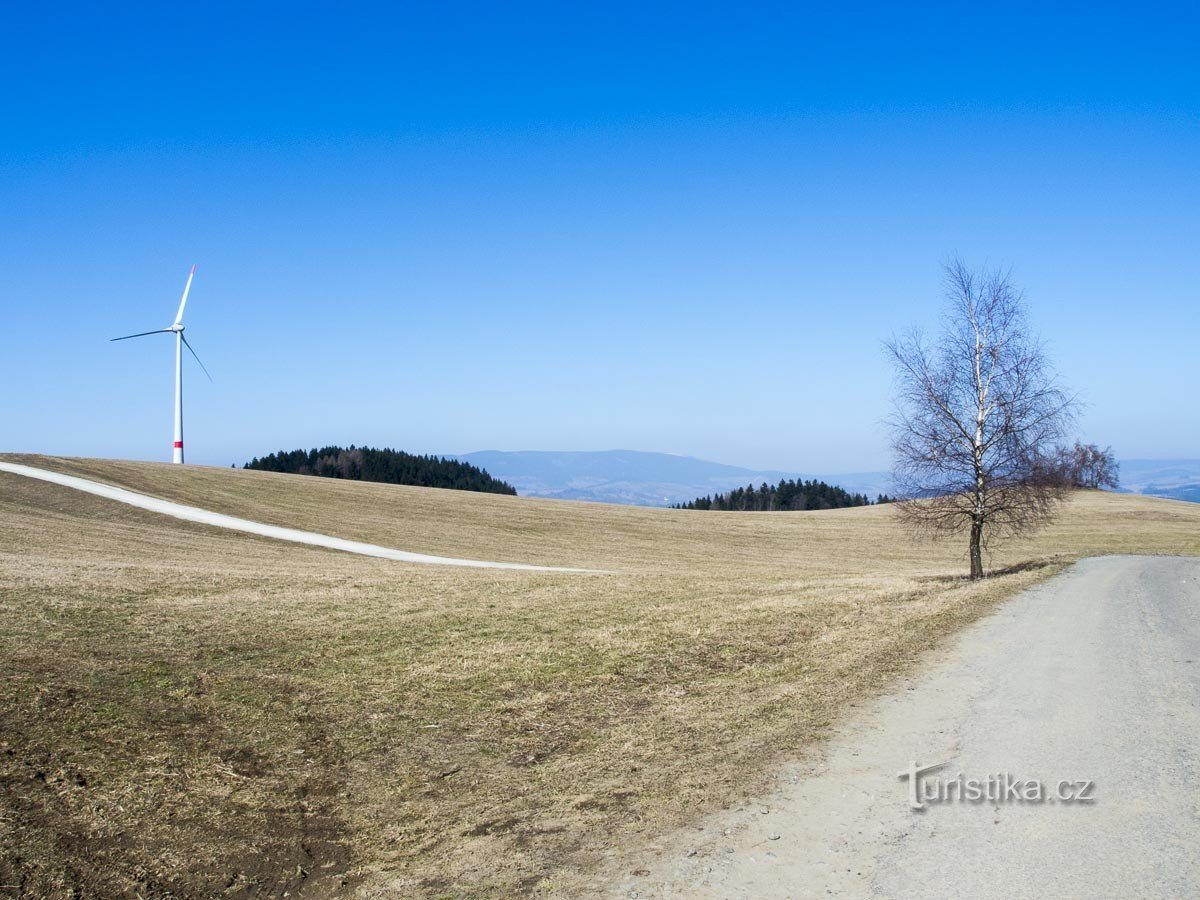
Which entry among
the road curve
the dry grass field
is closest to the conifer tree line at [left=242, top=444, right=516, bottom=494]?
the road curve

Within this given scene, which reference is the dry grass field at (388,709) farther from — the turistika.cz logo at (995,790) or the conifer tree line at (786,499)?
the conifer tree line at (786,499)

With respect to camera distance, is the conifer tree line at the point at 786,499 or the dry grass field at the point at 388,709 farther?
the conifer tree line at the point at 786,499

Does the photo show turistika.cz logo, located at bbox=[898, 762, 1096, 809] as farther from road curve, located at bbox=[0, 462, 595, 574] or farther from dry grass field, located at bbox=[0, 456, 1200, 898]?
road curve, located at bbox=[0, 462, 595, 574]

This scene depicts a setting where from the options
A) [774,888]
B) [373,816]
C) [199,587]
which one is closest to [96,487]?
[199,587]

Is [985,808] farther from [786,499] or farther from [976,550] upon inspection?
[786,499]

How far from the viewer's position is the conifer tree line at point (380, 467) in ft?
427

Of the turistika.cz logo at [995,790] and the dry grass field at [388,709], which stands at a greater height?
the turistika.cz logo at [995,790]

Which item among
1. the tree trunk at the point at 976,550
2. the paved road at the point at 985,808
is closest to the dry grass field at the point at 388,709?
the paved road at the point at 985,808

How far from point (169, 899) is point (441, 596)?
12385 millimetres

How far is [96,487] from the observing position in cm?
4088

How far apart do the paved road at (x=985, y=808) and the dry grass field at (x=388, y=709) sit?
0.60 m

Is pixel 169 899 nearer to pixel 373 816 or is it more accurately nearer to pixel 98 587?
pixel 373 816

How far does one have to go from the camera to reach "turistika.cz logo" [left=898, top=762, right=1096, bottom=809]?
6.82 m

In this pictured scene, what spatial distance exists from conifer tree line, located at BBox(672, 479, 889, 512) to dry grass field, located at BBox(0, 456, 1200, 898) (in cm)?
11437
